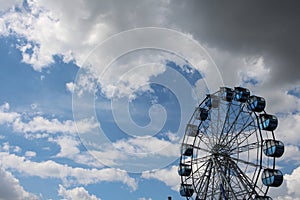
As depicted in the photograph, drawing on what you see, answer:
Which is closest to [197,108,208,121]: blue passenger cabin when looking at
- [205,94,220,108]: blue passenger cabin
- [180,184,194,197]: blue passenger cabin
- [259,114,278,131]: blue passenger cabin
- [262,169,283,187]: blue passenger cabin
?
[205,94,220,108]: blue passenger cabin

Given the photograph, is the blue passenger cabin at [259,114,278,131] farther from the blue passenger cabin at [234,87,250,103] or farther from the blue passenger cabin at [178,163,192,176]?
the blue passenger cabin at [178,163,192,176]

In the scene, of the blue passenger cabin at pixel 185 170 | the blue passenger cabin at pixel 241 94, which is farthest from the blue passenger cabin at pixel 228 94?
the blue passenger cabin at pixel 185 170

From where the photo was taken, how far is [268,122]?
53.1 meters

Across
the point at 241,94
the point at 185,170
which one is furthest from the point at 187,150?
the point at 241,94

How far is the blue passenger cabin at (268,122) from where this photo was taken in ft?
174

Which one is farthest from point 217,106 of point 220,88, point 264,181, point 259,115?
point 264,181

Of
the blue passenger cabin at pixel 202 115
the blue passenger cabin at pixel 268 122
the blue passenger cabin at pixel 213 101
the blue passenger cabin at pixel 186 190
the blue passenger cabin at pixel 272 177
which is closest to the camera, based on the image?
the blue passenger cabin at pixel 272 177

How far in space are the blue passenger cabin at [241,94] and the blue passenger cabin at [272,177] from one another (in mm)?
11364

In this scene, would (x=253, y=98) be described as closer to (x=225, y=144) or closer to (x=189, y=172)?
(x=225, y=144)

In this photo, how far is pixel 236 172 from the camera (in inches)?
2148

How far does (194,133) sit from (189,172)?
19.8ft

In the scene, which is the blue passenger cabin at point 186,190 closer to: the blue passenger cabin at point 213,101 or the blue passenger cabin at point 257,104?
the blue passenger cabin at point 213,101

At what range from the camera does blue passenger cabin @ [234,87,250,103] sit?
57.8 meters

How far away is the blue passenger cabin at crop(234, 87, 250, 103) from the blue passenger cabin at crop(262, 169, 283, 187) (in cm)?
1136
